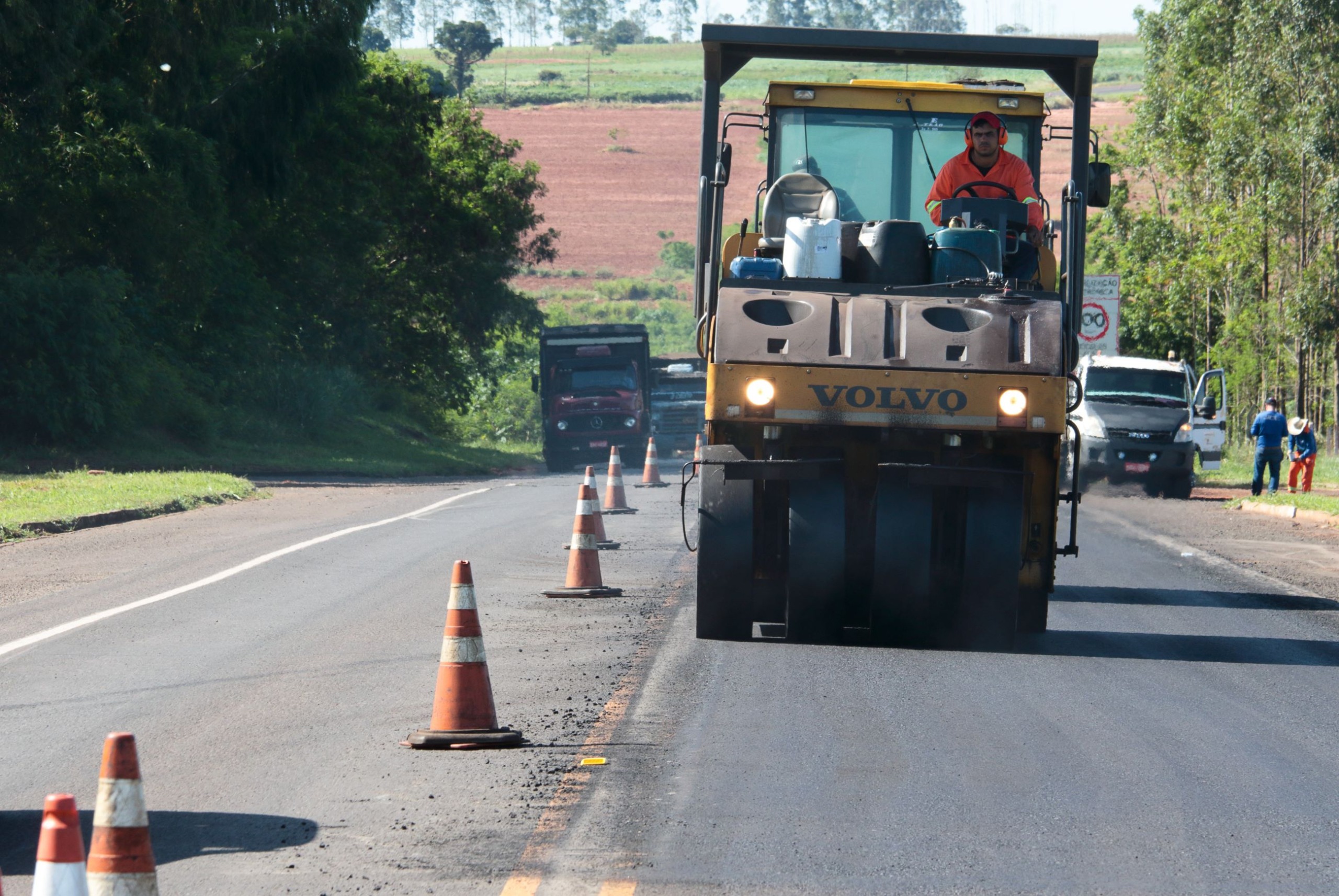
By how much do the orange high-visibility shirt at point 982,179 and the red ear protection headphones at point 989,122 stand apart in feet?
0.36

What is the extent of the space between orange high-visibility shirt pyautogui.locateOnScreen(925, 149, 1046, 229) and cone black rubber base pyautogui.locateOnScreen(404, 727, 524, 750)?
5.33 m

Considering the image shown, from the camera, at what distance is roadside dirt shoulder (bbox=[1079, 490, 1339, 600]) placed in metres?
16.1

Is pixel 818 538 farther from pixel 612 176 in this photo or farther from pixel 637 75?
pixel 637 75

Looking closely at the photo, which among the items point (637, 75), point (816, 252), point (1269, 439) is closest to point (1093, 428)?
point (1269, 439)

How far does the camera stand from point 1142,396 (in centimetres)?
2853

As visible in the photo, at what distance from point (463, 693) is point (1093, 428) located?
22.2m

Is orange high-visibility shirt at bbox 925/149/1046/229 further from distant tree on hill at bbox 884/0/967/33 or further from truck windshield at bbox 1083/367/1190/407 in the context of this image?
distant tree on hill at bbox 884/0/967/33

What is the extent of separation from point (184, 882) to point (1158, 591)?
1032 cm

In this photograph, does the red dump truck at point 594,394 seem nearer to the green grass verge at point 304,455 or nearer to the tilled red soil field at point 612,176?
the green grass verge at point 304,455

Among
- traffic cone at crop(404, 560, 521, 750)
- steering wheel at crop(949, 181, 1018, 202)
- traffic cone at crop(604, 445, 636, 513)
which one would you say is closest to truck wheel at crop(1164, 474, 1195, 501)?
traffic cone at crop(604, 445, 636, 513)

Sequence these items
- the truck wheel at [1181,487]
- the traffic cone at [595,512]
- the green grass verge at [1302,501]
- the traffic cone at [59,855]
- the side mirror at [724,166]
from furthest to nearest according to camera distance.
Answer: the truck wheel at [1181,487], the green grass verge at [1302,501], the traffic cone at [595,512], the side mirror at [724,166], the traffic cone at [59,855]

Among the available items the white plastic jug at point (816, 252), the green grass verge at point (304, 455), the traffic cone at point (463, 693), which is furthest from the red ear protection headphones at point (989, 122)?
the green grass verge at point (304, 455)

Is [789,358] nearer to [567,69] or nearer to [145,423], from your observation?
[145,423]

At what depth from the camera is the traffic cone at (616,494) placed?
21.3 m
